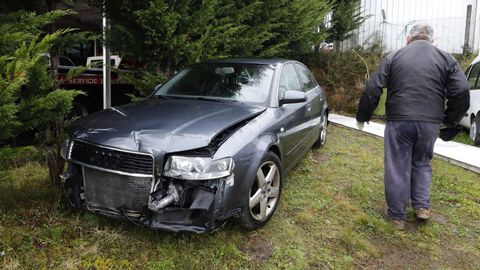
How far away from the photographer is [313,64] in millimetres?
12000

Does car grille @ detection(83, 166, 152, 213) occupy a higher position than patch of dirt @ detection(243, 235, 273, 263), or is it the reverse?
car grille @ detection(83, 166, 152, 213)

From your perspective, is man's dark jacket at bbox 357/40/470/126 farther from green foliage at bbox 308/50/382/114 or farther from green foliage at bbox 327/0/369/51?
green foliage at bbox 327/0/369/51

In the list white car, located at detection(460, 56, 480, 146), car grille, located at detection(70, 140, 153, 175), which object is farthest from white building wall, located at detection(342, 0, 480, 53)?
car grille, located at detection(70, 140, 153, 175)

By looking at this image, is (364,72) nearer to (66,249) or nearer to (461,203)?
(461,203)

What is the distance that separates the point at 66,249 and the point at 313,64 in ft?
Result: 34.0

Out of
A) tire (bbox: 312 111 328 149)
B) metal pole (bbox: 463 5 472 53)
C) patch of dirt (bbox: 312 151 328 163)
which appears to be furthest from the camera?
metal pole (bbox: 463 5 472 53)

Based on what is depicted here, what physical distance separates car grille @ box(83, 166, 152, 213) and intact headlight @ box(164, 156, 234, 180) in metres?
0.17

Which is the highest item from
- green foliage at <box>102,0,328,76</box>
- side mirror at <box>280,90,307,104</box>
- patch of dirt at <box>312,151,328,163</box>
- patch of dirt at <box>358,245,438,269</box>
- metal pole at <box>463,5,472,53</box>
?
metal pole at <box>463,5,472,53</box>

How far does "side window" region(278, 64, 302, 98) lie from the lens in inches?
164

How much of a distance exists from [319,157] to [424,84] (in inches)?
102

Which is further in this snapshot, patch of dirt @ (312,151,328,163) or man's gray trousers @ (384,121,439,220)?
patch of dirt @ (312,151,328,163)

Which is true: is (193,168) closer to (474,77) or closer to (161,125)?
(161,125)

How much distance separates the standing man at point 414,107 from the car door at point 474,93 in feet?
16.0

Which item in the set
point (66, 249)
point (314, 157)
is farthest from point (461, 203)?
point (66, 249)
